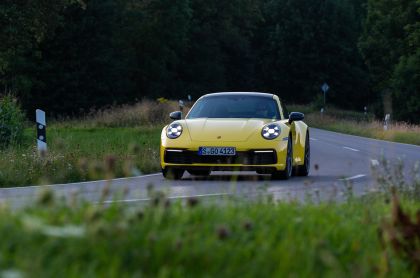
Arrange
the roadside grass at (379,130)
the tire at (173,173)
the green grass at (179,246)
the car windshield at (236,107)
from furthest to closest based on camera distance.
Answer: the roadside grass at (379,130), the car windshield at (236,107), the tire at (173,173), the green grass at (179,246)

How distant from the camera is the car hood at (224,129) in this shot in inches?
586

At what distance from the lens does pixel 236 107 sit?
16234 millimetres

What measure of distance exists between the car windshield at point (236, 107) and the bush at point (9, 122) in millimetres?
8443

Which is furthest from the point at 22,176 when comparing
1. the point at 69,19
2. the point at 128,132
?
the point at 69,19

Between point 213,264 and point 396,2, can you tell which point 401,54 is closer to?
point 396,2

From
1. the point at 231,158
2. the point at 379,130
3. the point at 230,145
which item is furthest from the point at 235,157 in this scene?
the point at 379,130

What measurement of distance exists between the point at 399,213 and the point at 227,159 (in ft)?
31.4

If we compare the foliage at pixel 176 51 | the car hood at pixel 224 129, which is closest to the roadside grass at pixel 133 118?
the foliage at pixel 176 51

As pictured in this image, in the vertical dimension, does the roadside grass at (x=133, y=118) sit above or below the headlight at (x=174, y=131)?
below

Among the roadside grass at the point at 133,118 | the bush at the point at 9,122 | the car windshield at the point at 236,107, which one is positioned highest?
the car windshield at the point at 236,107

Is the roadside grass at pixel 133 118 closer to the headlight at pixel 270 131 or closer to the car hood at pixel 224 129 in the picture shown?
the car hood at pixel 224 129

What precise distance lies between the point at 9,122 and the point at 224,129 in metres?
10.5

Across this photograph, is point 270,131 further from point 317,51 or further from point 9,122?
point 317,51

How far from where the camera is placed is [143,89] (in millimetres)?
81875
